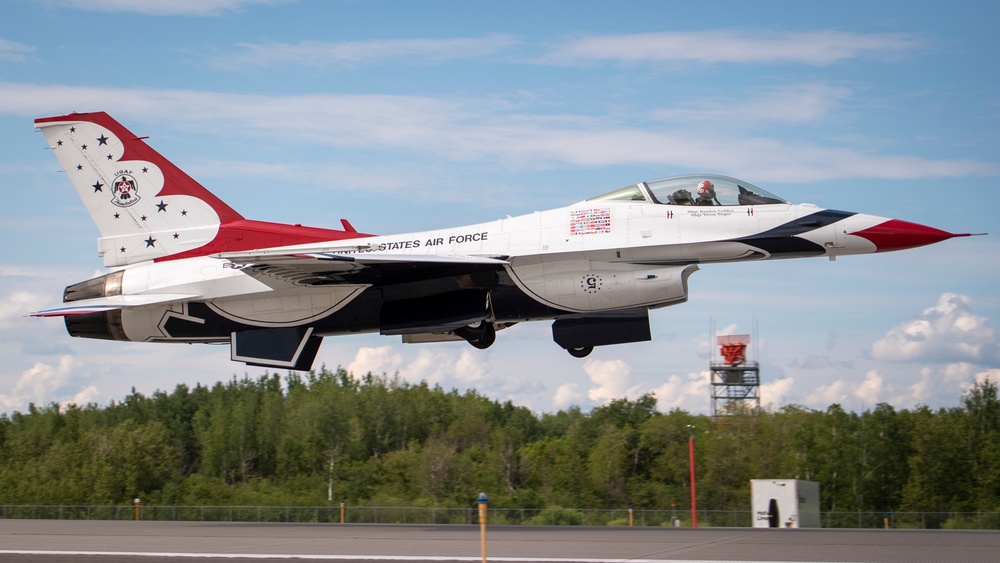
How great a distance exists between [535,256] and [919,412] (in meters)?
49.5

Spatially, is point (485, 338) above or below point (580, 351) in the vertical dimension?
above

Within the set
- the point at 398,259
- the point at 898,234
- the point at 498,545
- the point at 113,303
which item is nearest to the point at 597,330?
the point at 398,259

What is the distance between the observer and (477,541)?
15039 mm

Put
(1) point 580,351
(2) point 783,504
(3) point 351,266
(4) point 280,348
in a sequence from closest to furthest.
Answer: (3) point 351,266 < (1) point 580,351 < (4) point 280,348 < (2) point 783,504

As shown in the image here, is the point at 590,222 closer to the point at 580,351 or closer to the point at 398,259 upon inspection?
the point at 580,351

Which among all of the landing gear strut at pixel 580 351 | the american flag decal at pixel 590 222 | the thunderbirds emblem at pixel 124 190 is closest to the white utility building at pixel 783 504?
the landing gear strut at pixel 580 351

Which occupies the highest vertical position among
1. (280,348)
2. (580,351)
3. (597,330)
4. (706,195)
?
(706,195)

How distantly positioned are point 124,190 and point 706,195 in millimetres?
11443

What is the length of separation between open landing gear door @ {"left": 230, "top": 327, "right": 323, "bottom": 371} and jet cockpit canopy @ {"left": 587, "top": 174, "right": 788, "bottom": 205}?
21.3 ft

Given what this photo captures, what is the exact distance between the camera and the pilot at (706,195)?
56.1 feet

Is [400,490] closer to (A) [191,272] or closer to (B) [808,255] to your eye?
(A) [191,272]

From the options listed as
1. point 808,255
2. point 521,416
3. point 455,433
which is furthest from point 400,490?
point 808,255

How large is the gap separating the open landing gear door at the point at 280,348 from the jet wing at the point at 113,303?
137cm

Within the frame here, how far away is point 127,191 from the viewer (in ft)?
67.1
